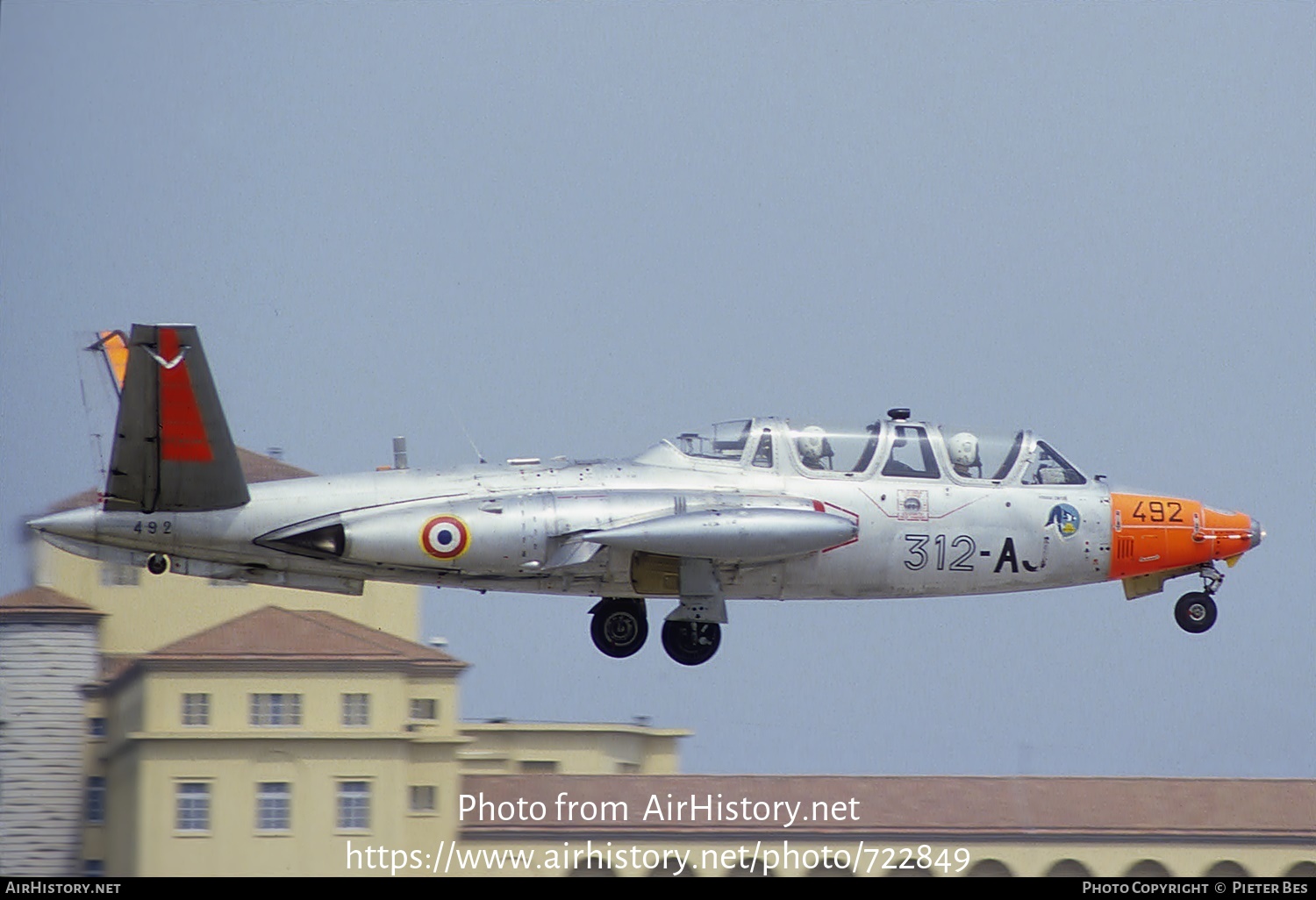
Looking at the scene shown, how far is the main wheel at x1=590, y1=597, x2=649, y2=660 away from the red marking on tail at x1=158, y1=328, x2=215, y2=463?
637 cm

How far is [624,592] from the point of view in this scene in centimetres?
2723

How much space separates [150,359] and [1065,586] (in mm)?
14242

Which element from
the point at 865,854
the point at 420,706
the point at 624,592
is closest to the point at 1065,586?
the point at 624,592

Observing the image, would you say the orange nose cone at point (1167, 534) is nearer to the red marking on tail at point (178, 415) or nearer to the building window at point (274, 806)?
the red marking on tail at point (178, 415)

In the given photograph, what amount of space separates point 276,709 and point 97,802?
7.71m

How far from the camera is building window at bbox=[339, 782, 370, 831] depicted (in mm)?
58188

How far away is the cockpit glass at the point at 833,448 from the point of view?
27469mm

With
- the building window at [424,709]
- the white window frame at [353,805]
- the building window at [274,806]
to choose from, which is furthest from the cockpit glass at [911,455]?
the building window at [424,709]

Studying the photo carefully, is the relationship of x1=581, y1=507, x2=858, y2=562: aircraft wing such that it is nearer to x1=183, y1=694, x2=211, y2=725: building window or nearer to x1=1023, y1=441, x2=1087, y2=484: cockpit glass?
x1=1023, y1=441, x2=1087, y2=484: cockpit glass

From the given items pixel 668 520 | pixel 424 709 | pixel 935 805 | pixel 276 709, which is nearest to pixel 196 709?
pixel 276 709

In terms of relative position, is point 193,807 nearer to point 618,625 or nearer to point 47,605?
point 47,605

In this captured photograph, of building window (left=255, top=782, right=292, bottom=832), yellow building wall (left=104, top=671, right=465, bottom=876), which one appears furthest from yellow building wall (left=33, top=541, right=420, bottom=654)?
building window (left=255, top=782, right=292, bottom=832)

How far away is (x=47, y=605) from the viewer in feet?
233
